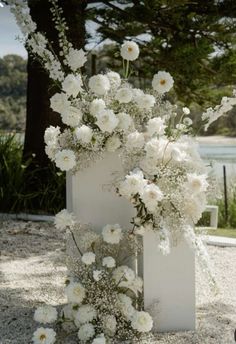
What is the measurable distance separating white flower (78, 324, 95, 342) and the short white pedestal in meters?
0.33

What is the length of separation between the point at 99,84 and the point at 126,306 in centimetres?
111

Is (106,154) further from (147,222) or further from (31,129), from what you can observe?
(31,129)

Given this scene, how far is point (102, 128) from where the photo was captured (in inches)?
111

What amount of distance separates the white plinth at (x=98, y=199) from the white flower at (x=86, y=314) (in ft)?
1.40

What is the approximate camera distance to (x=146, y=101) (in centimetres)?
294

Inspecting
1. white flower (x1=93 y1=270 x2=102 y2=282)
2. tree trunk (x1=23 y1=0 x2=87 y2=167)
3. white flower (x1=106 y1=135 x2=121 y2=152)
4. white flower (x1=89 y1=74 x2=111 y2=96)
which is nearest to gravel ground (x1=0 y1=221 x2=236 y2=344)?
white flower (x1=93 y1=270 x2=102 y2=282)

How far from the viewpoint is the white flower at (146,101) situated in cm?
293

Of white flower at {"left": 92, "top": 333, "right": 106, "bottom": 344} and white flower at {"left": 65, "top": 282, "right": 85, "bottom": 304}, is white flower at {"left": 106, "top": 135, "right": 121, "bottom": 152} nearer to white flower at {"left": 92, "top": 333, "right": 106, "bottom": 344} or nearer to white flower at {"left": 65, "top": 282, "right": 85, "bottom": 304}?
white flower at {"left": 65, "top": 282, "right": 85, "bottom": 304}

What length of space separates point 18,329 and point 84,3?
5115mm

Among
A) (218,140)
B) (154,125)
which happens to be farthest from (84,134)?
(218,140)

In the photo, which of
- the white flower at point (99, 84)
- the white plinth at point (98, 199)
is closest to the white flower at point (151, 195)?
the white plinth at point (98, 199)

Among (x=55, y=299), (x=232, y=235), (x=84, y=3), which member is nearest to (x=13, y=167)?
(x=84, y=3)

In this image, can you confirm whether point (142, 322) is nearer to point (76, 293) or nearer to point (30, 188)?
point (76, 293)

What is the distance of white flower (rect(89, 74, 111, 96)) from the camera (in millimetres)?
2914
